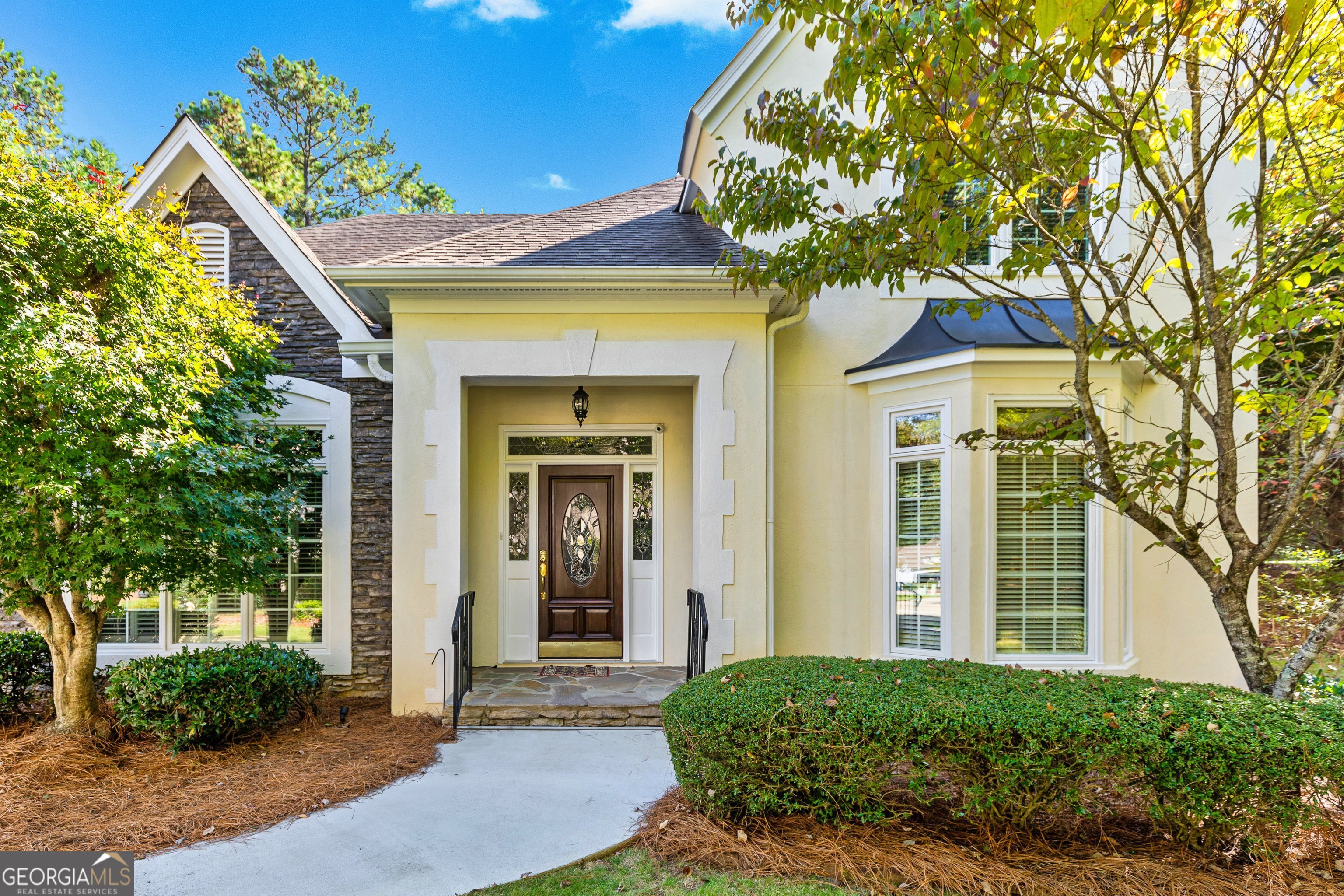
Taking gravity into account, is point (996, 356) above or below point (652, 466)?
above

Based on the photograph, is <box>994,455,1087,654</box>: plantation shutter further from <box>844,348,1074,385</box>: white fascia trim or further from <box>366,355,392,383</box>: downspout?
<box>366,355,392,383</box>: downspout

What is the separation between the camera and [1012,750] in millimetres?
3174

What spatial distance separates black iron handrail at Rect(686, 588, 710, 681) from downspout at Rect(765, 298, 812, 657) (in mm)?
582

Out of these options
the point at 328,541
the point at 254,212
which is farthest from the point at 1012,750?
the point at 254,212

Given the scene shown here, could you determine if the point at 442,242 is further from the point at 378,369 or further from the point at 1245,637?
the point at 1245,637

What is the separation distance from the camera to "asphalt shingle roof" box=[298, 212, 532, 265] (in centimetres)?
811

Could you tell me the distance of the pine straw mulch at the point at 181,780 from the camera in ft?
11.9

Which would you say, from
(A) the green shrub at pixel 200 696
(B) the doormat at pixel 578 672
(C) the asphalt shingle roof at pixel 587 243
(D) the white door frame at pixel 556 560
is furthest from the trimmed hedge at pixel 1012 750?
(C) the asphalt shingle roof at pixel 587 243

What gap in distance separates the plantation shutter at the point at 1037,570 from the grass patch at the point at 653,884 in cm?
344

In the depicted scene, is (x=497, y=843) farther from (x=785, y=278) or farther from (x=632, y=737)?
(x=785, y=278)

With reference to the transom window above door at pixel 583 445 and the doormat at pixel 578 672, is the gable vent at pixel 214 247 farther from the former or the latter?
the doormat at pixel 578 672

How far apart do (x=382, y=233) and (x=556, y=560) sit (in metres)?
5.54

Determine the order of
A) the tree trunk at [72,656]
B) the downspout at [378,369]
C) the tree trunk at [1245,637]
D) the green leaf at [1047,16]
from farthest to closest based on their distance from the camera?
the downspout at [378,369]
the tree trunk at [72,656]
the tree trunk at [1245,637]
the green leaf at [1047,16]

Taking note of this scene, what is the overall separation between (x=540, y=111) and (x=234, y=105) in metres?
7.74
